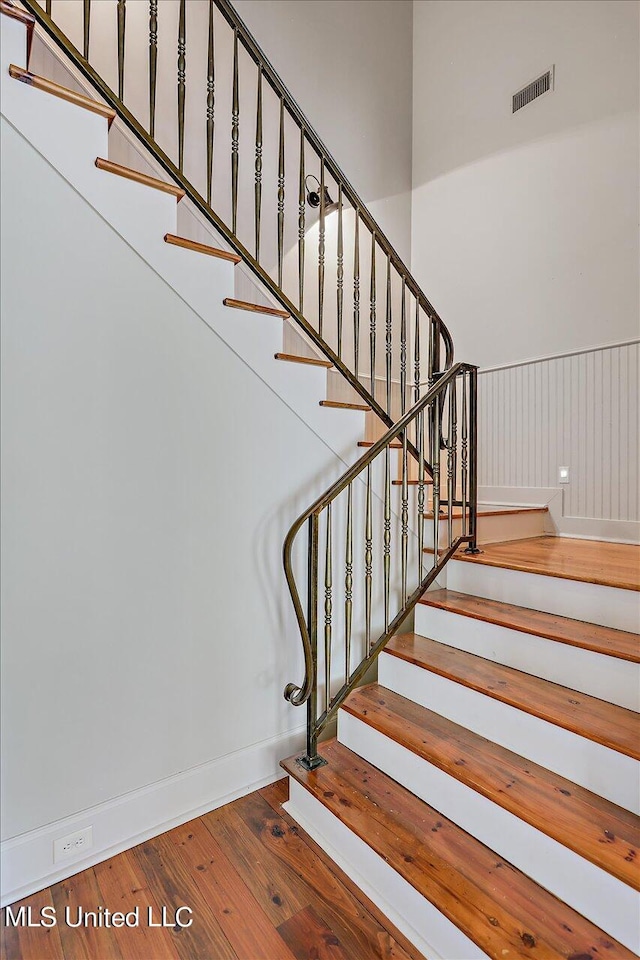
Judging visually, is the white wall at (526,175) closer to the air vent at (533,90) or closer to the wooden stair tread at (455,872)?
the air vent at (533,90)

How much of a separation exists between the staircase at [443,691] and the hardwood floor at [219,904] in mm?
93

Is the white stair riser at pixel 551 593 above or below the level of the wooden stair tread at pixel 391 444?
below

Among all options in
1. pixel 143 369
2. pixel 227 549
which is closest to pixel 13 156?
pixel 143 369

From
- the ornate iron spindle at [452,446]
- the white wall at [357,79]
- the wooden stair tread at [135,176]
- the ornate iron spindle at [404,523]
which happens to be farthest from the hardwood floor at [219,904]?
the white wall at [357,79]

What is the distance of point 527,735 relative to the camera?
1614 millimetres

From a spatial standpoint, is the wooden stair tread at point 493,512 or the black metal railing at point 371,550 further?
the wooden stair tread at point 493,512

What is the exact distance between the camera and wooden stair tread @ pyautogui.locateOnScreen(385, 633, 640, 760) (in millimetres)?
1461

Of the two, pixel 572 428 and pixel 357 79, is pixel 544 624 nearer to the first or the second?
pixel 572 428

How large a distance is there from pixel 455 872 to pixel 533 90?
4564mm

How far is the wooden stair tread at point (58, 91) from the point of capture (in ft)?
4.64

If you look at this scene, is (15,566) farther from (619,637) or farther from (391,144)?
(391,144)

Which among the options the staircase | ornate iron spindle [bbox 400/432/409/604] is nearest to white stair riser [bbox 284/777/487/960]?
the staircase

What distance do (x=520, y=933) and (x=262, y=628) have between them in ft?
3.91

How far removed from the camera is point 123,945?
135 cm
